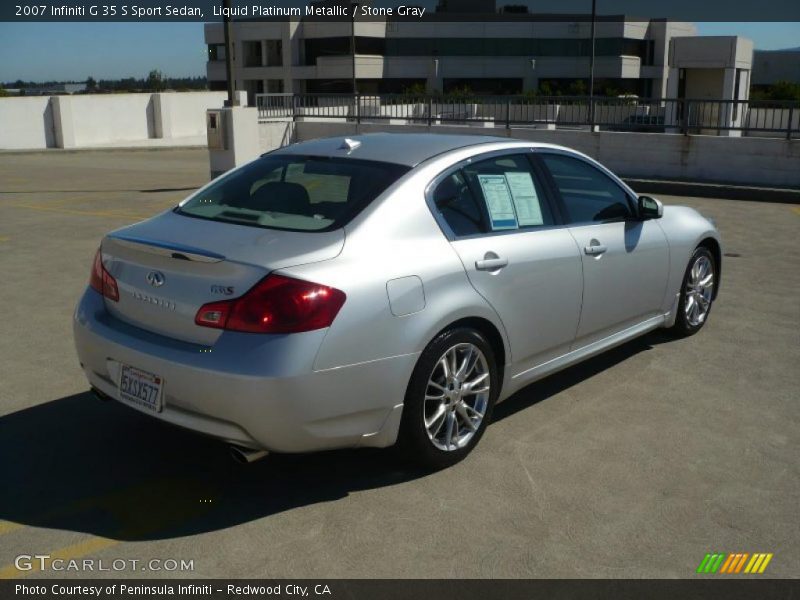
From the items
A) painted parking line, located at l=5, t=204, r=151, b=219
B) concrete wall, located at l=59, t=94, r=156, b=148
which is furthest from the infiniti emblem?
concrete wall, located at l=59, t=94, r=156, b=148

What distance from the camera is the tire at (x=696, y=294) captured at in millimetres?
6625

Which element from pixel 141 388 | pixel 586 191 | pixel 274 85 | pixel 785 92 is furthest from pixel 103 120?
pixel 274 85

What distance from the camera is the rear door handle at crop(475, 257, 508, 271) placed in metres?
4.54

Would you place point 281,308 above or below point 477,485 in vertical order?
above

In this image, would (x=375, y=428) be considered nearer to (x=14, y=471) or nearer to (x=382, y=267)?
(x=382, y=267)

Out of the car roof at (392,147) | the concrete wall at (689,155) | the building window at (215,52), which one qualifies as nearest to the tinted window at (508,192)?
the car roof at (392,147)

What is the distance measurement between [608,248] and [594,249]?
19 centimetres

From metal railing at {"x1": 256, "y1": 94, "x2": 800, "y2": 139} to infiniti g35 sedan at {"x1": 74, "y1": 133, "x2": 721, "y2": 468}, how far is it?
1243 cm

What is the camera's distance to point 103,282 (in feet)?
14.7

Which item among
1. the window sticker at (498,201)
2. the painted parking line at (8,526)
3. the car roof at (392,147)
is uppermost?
the car roof at (392,147)

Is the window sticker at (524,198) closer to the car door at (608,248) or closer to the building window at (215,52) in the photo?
the car door at (608,248)

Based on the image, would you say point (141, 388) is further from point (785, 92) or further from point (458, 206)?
point (785, 92)

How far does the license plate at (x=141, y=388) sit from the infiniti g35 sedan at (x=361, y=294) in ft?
0.04
